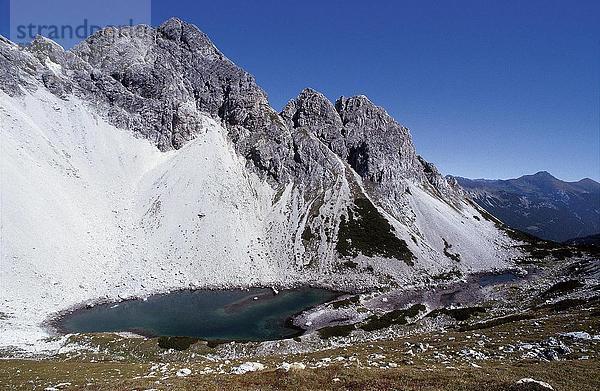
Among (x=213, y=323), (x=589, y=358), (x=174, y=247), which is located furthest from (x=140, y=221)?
(x=589, y=358)

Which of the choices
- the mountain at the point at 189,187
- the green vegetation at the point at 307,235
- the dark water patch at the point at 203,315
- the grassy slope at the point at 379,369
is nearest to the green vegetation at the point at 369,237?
the mountain at the point at 189,187

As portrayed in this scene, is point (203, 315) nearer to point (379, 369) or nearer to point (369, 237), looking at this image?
point (379, 369)

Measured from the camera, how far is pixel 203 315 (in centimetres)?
7938

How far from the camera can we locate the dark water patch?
70.3 m

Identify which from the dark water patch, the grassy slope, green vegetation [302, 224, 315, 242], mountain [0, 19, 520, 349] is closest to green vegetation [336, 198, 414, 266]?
mountain [0, 19, 520, 349]

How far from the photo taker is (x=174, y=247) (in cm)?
10850

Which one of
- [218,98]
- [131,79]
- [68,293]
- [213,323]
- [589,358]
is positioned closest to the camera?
[589,358]

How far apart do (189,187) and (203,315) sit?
61810 millimetres

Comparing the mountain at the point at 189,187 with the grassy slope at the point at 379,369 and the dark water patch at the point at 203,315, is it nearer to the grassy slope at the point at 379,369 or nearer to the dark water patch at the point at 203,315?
the dark water patch at the point at 203,315

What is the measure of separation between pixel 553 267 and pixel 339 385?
13303 centimetres

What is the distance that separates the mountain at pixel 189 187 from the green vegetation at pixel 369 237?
65 centimetres

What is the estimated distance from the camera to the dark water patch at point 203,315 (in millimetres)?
70312

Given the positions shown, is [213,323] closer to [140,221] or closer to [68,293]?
[68,293]

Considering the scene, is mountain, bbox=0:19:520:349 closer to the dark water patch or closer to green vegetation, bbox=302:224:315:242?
green vegetation, bbox=302:224:315:242
